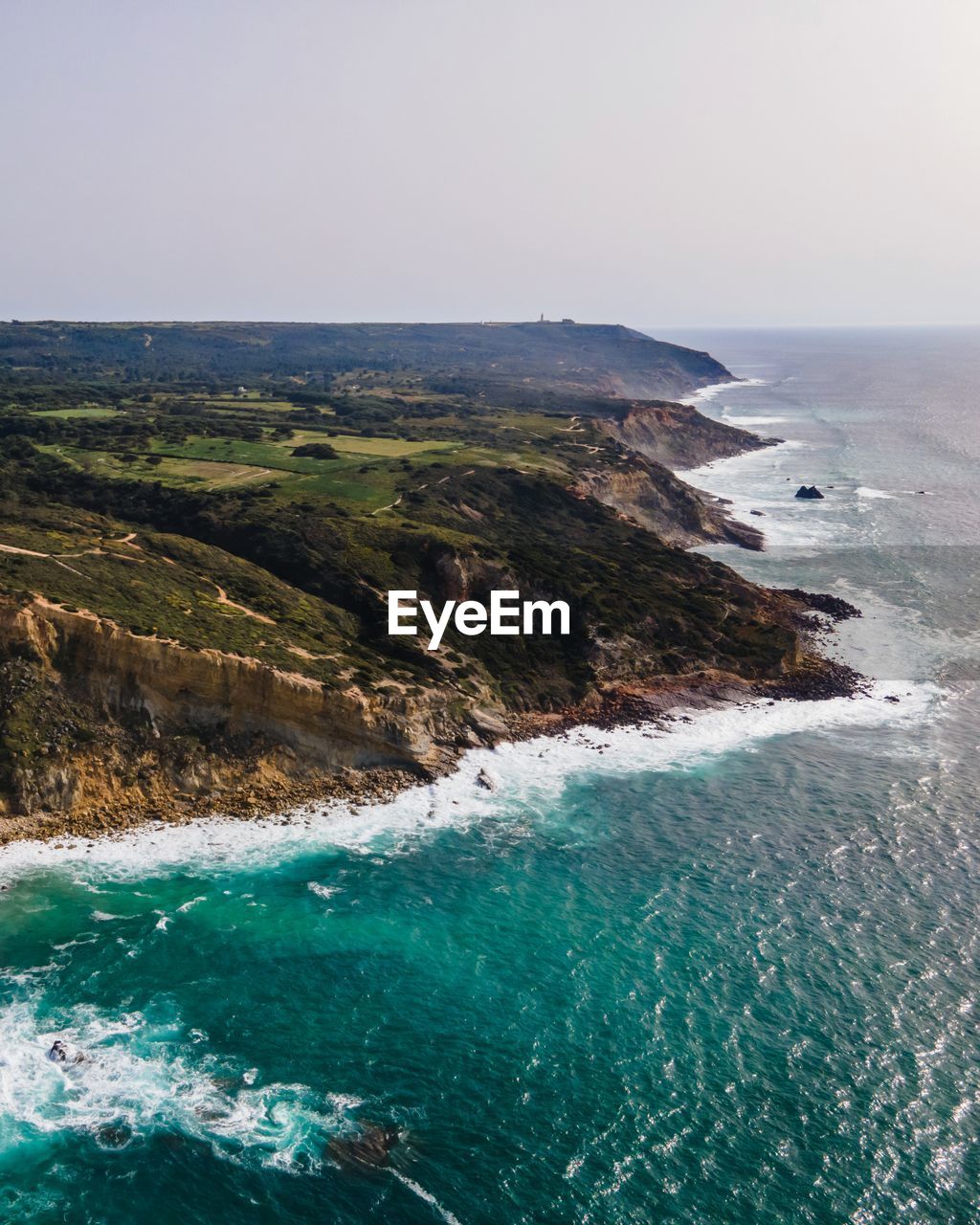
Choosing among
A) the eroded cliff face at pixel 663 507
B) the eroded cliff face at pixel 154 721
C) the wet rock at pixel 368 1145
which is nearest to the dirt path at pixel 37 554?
the eroded cliff face at pixel 154 721

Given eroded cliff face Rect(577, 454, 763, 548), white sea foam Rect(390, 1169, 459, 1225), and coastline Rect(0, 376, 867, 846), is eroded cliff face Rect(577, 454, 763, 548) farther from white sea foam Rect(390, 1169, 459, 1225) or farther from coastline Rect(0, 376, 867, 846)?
white sea foam Rect(390, 1169, 459, 1225)

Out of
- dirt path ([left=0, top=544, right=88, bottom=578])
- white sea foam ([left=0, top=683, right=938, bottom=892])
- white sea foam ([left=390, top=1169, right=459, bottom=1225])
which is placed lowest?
white sea foam ([left=390, top=1169, right=459, bottom=1225])

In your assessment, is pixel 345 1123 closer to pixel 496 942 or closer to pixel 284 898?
pixel 496 942

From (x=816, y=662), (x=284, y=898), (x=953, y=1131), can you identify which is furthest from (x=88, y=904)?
(x=816, y=662)

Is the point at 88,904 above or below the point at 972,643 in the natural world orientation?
below

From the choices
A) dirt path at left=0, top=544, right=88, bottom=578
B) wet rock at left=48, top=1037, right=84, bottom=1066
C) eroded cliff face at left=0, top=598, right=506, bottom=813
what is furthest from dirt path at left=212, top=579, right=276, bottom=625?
wet rock at left=48, top=1037, right=84, bottom=1066

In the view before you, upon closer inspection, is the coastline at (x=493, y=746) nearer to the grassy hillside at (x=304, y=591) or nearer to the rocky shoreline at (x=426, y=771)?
the rocky shoreline at (x=426, y=771)
